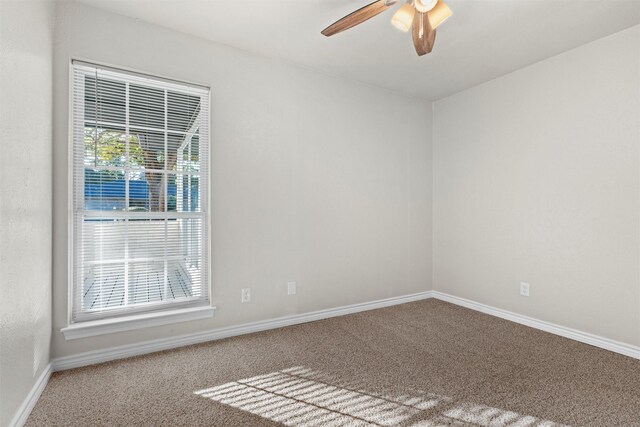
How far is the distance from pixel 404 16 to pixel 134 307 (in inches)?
109

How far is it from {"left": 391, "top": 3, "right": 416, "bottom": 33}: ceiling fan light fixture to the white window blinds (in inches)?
64.5

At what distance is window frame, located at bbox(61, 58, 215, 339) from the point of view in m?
2.21

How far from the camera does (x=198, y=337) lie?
2.64 m

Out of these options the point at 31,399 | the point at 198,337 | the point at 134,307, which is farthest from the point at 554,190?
the point at 31,399

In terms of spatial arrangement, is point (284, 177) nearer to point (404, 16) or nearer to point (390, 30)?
point (390, 30)

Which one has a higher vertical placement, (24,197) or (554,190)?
(554,190)

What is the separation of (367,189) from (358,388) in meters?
2.13

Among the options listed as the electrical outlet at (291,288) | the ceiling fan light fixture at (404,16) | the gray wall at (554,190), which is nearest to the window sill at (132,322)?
the electrical outlet at (291,288)

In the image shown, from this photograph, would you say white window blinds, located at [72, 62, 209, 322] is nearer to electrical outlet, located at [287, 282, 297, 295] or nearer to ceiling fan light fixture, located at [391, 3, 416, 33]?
electrical outlet, located at [287, 282, 297, 295]

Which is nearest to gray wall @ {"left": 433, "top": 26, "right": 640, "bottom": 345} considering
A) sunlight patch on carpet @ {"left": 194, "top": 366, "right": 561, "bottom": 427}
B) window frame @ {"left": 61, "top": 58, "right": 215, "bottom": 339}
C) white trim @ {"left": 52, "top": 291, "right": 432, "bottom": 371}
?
white trim @ {"left": 52, "top": 291, "right": 432, "bottom": 371}

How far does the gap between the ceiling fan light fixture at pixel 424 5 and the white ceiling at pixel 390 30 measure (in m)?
0.47

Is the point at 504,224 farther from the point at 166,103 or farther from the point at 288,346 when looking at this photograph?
the point at 166,103

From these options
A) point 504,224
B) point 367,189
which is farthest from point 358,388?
point 504,224

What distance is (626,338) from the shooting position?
97.2 inches
